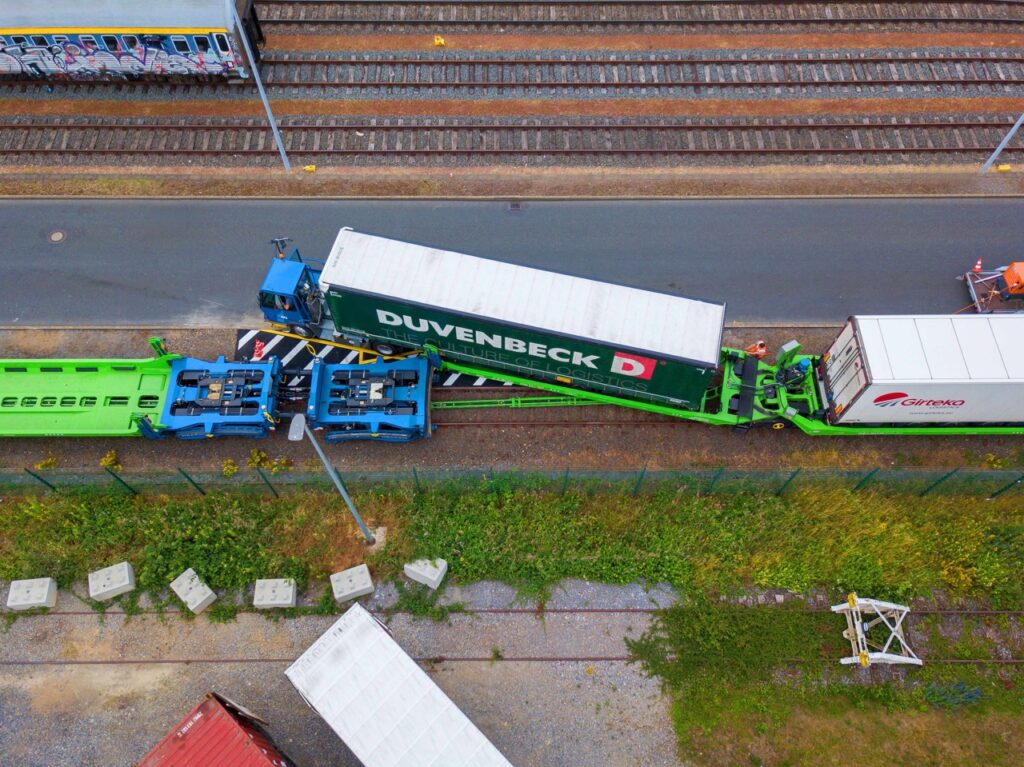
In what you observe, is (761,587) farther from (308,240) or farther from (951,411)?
(308,240)

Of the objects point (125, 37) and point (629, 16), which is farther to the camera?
point (629, 16)

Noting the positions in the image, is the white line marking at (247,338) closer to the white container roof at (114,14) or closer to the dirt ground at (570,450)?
the dirt ground at (570,450)

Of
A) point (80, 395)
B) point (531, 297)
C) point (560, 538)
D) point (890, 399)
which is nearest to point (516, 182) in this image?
point (531, 297)

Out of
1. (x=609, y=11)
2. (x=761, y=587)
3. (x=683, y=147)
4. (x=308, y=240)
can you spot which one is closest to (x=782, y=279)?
(x=683, y=147)

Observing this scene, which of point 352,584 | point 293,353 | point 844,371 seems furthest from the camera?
point 293,353

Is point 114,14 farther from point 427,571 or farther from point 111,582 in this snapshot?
point 427,571

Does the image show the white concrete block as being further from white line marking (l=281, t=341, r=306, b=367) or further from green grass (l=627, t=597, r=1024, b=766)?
green grass (l=627, t=597, r=1024, b=766)

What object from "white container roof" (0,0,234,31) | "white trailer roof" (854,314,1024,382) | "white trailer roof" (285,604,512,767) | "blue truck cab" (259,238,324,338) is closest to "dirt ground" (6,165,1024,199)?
"white container roof" (0,0,234,31)
